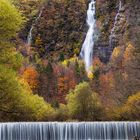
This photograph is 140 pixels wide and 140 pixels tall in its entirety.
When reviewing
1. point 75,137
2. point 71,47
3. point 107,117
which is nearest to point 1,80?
point 75,137

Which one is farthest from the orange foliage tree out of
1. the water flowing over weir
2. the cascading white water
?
the water flowing over weir

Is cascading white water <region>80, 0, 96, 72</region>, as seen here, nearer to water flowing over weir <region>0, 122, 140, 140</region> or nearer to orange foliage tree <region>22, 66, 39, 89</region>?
orange foliage tree <region>22, 66, 39, 89</region>

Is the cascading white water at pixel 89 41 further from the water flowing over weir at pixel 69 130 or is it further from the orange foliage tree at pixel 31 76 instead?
the water flowing over weir at pixel 69 130

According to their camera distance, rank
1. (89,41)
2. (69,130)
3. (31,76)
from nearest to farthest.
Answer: (69,130), (31,76), (89,41)

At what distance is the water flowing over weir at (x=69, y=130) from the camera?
33.8 meters

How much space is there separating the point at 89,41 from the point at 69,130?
422 feet

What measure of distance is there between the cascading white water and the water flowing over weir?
11272cm

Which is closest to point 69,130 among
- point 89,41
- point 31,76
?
point 31,76

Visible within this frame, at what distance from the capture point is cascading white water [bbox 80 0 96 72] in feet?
504

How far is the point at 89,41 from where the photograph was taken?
162500mm

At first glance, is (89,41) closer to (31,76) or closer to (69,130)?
(31,76)

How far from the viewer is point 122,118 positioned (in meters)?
46.8

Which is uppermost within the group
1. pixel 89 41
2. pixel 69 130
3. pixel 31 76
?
pixel 89 41

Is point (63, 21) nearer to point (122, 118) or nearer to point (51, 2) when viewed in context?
point (51, 2)
